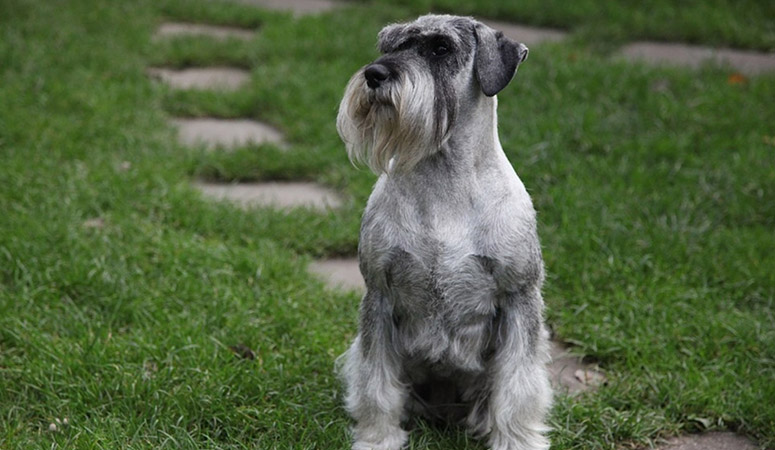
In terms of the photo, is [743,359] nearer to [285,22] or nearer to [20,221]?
[20,221]

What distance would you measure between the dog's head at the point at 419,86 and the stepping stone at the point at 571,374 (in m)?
1.29

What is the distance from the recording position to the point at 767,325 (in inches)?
168

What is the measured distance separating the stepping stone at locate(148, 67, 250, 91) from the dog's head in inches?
143

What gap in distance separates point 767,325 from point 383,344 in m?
1.85

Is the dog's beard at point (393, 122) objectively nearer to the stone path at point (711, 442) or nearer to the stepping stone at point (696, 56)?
the stone path at point (711, 442)

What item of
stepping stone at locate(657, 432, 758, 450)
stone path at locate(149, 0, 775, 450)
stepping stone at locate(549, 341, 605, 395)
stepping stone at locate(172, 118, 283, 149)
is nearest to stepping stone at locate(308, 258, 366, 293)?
stone path at locate(149, 0, 775, 450)

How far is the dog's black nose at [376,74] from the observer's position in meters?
3.04

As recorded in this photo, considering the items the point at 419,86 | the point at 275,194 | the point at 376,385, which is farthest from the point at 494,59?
the point at 275,194

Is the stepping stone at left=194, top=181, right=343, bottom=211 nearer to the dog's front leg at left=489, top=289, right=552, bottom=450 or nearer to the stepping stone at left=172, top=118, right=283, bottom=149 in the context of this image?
the stepping stone at left=172, top=118, right=283, bottom=149

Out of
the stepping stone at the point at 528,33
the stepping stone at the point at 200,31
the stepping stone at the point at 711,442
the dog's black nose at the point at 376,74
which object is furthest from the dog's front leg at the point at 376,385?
the stepping stone at the point at 200,31

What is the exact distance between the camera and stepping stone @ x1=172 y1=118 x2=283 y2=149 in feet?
19.4

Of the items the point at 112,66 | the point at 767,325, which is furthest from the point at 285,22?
the point at 767,325

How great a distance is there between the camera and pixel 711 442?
3650 mm

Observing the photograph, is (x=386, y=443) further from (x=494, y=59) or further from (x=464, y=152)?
(x=494, y=59)
